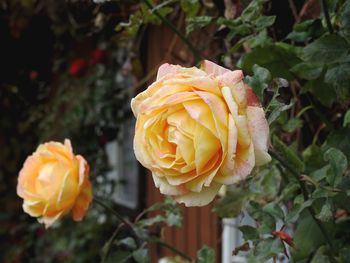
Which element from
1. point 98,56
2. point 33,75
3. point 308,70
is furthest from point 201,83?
point 33,75

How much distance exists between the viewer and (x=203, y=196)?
0.71 meters

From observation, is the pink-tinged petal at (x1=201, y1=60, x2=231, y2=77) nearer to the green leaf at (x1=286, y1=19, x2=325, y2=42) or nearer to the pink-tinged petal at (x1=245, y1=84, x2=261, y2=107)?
the pink-tinged petal at (x1=245, y1=84, x2=261, y2=107)

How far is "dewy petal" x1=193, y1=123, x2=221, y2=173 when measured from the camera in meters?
0.66

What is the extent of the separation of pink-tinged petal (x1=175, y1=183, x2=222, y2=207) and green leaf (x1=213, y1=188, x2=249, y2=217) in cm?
53

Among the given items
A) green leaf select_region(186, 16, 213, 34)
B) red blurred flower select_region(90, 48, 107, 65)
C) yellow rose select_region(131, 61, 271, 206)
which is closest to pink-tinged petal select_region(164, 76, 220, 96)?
yellow rose select_region(131, 61, 271, 206)

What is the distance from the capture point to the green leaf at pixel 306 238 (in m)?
1.02

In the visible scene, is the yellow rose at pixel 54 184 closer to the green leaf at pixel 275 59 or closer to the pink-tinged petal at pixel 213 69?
the green leaf at pixel 275 59

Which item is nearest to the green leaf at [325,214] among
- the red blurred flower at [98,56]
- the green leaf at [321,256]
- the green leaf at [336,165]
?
the green leaf at [336,165]

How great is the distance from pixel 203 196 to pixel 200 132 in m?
0.09

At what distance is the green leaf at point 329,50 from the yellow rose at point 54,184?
0.46 meters

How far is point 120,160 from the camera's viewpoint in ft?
13.8

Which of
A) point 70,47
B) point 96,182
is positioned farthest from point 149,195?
point 70,47

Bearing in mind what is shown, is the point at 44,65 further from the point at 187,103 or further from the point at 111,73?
the point at 187,103

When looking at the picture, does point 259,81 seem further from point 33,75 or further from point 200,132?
point 33,75
